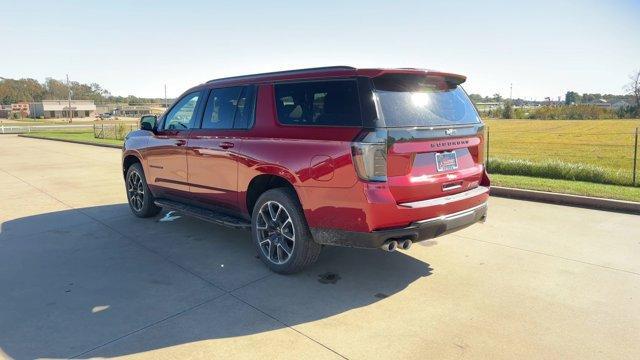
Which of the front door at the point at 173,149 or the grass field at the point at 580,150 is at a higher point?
the front door at the point at 173,149

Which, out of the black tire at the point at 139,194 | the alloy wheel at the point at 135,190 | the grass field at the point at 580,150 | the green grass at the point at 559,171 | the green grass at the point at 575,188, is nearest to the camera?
the black tire at the point at 139,194

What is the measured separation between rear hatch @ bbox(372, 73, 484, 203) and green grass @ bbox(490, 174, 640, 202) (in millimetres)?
4080

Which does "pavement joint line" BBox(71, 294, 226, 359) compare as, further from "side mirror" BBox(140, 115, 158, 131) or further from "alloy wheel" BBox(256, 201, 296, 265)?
"side mirror" BBox(140, 115, 158, 131)

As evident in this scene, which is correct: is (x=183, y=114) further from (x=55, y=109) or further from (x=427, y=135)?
(x=55, y=109)

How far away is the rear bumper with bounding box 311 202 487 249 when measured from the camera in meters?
3.69

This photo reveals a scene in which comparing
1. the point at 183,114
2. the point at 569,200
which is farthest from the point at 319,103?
the point at 569,200

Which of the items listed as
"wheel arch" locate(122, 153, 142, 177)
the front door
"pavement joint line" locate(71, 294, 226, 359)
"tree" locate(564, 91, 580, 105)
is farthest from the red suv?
"tree" locate(564, 91, 580, 105)

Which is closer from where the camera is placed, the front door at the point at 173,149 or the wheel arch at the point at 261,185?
the wheel arch at the point at 261,185

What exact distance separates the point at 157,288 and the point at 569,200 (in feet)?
21.2

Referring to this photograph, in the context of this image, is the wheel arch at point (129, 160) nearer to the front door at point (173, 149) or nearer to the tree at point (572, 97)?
the front door at point (173, 149)

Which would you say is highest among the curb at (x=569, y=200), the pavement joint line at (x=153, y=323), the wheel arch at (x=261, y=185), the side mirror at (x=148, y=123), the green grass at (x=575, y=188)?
the side mirror at (x=148, y=123)

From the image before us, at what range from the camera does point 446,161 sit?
407 centimetres

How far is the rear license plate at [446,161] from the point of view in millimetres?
3999

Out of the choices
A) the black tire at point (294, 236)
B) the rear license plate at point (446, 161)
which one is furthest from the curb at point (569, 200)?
the black tire at point (294, 236)
